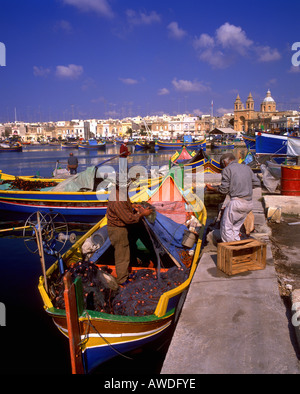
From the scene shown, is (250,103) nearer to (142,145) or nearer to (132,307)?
(142,145)

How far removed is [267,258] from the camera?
554 cm

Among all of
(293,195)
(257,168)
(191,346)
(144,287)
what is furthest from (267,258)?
(257,168)

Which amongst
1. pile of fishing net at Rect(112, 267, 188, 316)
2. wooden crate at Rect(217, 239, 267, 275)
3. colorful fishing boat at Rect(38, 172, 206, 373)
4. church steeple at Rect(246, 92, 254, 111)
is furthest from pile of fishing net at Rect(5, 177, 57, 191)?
church steeple at Rect(246, 92, 254, 111)

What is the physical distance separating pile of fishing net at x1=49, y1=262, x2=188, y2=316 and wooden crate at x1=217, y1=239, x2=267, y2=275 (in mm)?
925

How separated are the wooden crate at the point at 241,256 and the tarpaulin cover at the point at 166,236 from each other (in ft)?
4.09

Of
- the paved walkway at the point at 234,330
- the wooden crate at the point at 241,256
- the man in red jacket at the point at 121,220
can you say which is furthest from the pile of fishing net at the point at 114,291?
the wooden crate at the point at 241,256

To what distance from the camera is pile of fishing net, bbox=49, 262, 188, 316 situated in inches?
186

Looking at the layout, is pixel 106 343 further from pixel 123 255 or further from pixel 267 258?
pixel 267 258

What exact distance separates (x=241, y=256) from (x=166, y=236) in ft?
5.58

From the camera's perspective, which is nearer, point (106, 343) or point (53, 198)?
point (106, 343)

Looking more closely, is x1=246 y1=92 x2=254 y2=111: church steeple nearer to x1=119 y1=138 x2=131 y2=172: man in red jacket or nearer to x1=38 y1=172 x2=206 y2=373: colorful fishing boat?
x1=119 y1=138 x2=131 y2=172: man in red jacket

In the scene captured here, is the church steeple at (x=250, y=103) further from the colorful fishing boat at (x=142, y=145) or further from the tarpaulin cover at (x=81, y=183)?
the tarpaulin cover at (x=81, y=183)
